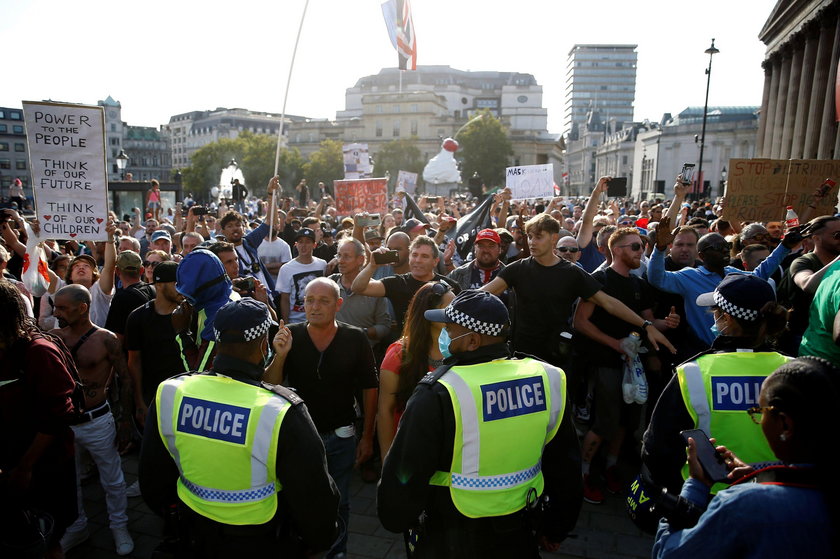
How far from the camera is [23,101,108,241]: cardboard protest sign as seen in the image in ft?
18.8

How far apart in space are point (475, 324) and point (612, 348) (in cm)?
281

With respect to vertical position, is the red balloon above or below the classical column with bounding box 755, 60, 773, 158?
below

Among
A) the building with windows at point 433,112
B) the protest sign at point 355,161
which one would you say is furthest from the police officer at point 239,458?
the building with windows at point 433,112

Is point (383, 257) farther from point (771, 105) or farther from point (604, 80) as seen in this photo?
point (604, 80)

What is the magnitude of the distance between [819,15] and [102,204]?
2818 centimetres

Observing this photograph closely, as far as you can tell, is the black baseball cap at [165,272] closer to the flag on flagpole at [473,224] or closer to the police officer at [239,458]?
the police officer at [239,458]

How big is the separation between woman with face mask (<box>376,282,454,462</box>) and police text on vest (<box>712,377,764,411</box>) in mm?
1630

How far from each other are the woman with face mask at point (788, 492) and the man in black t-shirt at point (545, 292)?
2.99 metres

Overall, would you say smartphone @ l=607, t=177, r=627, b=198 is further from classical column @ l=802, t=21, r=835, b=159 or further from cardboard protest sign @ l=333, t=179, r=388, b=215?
classical column @ l=802, t=21, r=835, b=159

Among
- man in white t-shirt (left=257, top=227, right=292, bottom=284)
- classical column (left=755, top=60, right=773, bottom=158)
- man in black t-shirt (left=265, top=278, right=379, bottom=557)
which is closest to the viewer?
man in black t-shirt (left=265, top=278, right=379, bottom=557)

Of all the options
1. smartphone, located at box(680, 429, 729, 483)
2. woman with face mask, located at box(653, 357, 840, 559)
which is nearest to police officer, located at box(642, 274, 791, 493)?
smartphone, located at box(680, 429, 729, 483)

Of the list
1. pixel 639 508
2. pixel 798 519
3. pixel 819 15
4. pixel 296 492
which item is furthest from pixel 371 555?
pixel 819 15

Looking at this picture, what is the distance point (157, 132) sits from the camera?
13438cm

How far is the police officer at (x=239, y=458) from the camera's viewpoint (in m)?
2.38
